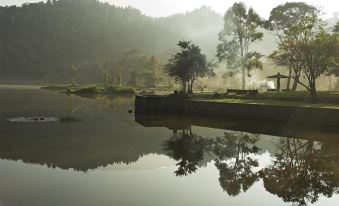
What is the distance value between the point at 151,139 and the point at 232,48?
4631cm

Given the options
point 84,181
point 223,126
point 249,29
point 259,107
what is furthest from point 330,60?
point 84,181

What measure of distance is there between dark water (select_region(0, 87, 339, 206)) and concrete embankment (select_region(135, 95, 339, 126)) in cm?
266

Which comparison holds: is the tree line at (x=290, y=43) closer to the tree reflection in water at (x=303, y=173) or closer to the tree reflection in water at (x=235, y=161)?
the tree reflection in water at (x=235, y=161)

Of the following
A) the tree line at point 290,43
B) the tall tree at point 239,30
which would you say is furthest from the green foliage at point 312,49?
the tall tree at point 239,30

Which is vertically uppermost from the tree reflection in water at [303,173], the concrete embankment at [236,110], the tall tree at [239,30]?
the tall tree at [239,30]

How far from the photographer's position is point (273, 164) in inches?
864

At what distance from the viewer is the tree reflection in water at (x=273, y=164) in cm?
1717

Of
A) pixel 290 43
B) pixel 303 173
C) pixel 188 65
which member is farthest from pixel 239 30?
pixel 303 173

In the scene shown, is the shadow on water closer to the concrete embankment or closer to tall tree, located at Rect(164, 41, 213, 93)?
the concrete embankment

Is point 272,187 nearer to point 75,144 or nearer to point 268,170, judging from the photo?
point 268,170

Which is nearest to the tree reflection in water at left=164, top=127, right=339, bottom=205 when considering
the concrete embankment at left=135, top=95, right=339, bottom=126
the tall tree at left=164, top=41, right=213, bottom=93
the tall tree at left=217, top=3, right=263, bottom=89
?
the concrete embankment at left=135, top=95, right=339, bottom=126

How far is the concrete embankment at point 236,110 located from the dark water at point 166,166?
266 cm

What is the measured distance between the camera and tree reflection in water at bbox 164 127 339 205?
17172 millimetres

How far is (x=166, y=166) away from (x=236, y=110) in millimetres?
24506
